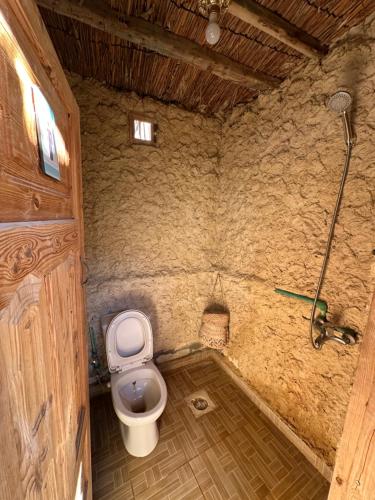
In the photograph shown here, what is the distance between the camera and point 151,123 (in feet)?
5.31

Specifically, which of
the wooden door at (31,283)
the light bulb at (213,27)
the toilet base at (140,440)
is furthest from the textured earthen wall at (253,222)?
the wooden door at (31,283)

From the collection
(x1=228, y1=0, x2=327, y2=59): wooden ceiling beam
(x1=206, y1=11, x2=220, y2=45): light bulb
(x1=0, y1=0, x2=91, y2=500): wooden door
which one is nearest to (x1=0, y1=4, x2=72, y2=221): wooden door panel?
(x1=0, y1=0, x2=91, y2=500): wooden door

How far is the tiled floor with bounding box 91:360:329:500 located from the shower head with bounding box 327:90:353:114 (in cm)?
215

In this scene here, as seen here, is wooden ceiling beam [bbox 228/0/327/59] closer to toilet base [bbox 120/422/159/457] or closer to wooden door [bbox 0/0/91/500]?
wooden door [bbox 0/0/91/500]

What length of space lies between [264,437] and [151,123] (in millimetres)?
2589

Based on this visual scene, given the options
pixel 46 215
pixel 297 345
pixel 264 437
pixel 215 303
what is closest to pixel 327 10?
pixel 46 215

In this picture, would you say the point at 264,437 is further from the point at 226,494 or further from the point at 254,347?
the point at 254,347

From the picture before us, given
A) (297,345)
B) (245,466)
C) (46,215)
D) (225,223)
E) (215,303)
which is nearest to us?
(46,215)

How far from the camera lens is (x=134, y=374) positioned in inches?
58.8

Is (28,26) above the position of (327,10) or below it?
below

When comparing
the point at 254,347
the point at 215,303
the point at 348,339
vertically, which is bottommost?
the point at 254,347

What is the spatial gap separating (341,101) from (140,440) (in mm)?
2280

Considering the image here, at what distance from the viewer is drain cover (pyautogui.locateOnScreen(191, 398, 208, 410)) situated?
1.64 m

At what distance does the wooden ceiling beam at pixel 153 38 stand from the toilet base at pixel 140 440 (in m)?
2.30
